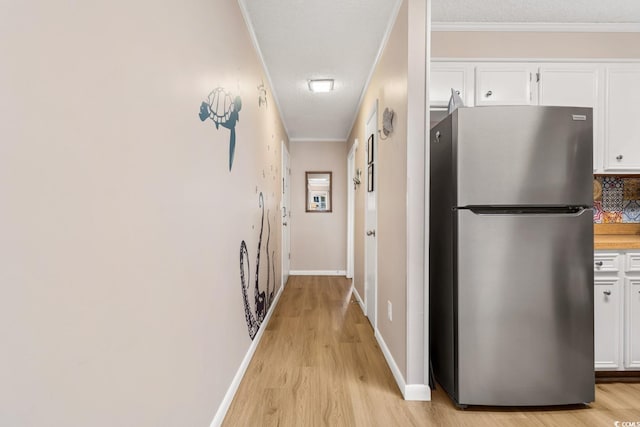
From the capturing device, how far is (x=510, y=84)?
2398mm

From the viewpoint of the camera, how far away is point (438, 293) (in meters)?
2.02

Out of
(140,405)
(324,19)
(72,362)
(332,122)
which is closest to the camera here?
(72,362)

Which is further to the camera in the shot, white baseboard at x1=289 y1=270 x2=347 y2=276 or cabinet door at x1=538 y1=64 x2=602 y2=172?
white baseboard at x1=289 y1=270 x2=347 y2=276

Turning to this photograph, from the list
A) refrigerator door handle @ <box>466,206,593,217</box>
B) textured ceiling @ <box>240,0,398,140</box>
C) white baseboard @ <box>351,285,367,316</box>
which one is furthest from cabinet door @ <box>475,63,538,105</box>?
white baseboard @ <box>351,285,367,316</box>

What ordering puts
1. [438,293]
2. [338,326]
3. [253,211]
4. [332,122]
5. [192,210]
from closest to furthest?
1. [192,210]
2. [438,293]
3. [253,211]
4. [338,326]
5. [332,122]

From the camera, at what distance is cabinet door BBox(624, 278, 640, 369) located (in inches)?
82.3

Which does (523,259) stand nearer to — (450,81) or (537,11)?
(450,81)

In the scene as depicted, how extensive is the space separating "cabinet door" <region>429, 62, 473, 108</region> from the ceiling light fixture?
4.19ft

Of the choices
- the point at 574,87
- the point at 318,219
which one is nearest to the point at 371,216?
the point at 574,87

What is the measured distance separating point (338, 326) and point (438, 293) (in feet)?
4.54

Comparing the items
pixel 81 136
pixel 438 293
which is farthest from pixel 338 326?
pixel 81 136

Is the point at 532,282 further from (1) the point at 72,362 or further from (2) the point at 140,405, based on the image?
(1) the point at 72,362

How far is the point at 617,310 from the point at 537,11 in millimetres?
2147

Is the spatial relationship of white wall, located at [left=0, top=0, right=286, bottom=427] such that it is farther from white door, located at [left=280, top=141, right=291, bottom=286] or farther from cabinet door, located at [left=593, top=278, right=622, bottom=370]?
white door, located at [left=280, top=141, right=291, bottom=286]
